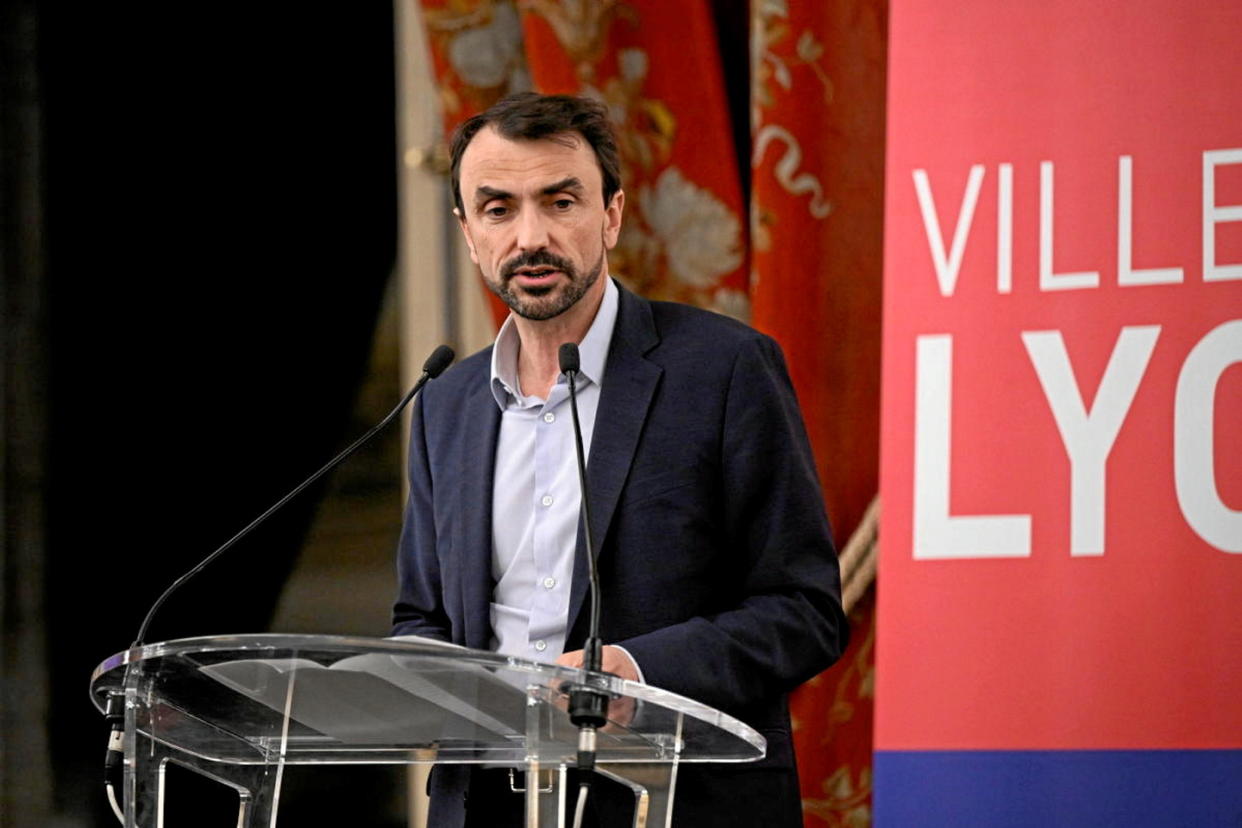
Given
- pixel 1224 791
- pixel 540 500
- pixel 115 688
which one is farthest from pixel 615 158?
pixel 1224 791

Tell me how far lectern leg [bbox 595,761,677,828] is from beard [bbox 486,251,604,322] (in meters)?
0.56

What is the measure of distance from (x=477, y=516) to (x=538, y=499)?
0.07m

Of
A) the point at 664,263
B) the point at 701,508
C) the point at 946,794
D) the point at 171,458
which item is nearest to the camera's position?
the point at 701,508

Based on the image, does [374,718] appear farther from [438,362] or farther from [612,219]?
[612,219]

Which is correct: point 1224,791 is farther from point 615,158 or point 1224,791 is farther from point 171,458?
point 171,458

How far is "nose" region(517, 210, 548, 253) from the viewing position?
6.77ft

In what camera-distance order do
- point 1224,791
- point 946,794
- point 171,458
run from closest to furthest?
point 1224,791 < point 946,794 < point 171,458

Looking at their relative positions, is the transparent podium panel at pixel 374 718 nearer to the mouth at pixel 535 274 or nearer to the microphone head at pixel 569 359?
the microphone head at pixel 569 359

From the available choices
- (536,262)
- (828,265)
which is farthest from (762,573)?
(828,265)

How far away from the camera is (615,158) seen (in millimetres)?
2195

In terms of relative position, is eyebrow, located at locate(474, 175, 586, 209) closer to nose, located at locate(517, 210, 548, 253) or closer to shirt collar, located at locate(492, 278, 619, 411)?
nose, located at locate(517, 210, 548, 253)

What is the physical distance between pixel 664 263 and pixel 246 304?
120 cm

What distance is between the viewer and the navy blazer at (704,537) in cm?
193

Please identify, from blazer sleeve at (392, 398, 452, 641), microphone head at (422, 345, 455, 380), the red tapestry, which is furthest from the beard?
the red tapestry
